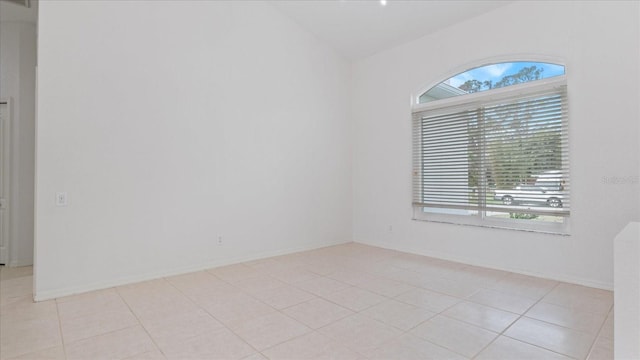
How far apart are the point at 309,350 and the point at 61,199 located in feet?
9.47

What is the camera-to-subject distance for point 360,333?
7.91 feet

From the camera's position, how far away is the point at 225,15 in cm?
439

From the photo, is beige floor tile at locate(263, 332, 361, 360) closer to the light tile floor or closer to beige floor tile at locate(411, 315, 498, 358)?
the light tile floor

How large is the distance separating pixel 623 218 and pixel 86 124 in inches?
215

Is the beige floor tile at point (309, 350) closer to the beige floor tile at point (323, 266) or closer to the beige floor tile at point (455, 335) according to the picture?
the beige floor tile at point (455, 335)

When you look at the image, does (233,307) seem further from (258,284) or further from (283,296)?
(258,284)

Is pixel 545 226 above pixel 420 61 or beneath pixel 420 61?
beneath

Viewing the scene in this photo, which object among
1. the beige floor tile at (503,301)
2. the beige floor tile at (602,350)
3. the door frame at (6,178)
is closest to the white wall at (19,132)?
the door frame at (6,178)

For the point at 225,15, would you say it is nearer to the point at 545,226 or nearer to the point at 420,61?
the point at 420,61

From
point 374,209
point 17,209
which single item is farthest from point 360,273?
point 17,209

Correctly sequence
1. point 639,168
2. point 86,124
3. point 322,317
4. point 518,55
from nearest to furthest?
point 322,317 < point 639,168 < point 86,124 < point 518,55

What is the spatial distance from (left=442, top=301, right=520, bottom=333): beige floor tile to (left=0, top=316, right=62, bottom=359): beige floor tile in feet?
9.84

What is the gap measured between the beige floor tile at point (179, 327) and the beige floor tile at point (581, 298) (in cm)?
300

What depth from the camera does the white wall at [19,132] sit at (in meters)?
4.49
